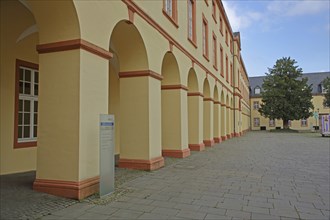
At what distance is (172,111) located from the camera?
41.2 ft

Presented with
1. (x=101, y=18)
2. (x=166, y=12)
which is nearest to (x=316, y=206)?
(x=101, y=18)

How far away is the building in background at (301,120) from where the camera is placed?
6366 centimetres

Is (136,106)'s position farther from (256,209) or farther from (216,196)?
(256,209)

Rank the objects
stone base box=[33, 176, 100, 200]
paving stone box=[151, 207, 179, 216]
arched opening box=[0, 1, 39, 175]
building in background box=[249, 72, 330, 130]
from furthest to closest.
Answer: building in background box=[249, 72, 330, 130] < arched opening box=[0, 1, 39, 175] < stone base box=[33, 176, 100, 200] < paving stone box=[151, 207, 179, 216]

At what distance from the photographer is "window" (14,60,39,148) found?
884cm

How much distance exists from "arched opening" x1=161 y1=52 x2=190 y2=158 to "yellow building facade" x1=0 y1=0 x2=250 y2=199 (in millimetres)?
43

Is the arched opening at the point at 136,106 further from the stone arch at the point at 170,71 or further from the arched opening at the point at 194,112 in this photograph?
the arched opening at the point at 194,112

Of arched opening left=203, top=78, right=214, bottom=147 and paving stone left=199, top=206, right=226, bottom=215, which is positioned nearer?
paving stone left=199, top=206, right=226, bottom=215

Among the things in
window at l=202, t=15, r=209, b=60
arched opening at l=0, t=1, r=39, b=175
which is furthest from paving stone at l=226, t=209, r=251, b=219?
window at l=202, t=15, r=209, b=60

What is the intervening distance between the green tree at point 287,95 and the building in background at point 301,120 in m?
16.1

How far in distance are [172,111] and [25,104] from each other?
18.8 ft

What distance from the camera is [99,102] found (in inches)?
256

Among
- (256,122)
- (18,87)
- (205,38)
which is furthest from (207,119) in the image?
(256,122)

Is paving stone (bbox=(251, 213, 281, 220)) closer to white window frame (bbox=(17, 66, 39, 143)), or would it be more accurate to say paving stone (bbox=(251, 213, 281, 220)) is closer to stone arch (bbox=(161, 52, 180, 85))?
white window frame (bbox=(17, 66, 39, 143))
